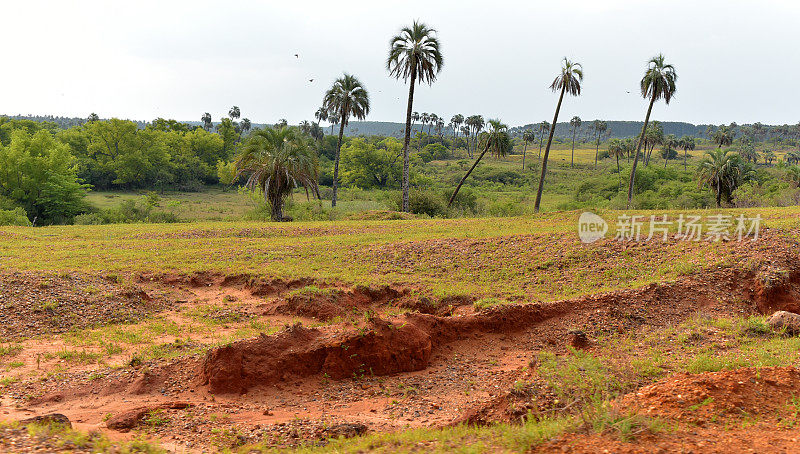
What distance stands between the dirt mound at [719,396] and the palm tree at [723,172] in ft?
97.3

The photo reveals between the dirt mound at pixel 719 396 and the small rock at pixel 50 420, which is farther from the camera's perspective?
the small rock at pixel 50 420

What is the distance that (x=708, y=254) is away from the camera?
11086 millimetres

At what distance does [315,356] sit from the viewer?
7.40 metres

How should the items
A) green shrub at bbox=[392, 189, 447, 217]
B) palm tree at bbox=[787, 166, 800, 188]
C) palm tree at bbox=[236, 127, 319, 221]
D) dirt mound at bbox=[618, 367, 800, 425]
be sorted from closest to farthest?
1. dirt mound at bbox=[618, 367, 800, 425]
2. palm tree at bbox=[236, 127, 319, 221]
3. green shrub at bbox=[392, 189, 447, 217]
4. palm tree at bbox=[787, 166, 800, 188]

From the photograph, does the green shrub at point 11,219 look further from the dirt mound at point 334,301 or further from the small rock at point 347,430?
the small rock at point 347,430

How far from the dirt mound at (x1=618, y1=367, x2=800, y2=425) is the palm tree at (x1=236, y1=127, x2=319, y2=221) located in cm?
2078

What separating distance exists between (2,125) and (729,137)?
312 ft

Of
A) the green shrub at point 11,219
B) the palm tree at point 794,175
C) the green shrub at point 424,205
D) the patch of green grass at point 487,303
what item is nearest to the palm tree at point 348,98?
the green shrub at point 424,205

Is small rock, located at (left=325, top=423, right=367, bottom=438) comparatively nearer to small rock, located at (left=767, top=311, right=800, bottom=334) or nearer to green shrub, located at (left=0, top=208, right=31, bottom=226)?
small rock, located at (left=767, top=311, right=800, bottom=334)

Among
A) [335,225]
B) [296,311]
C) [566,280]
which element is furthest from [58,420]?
[335,225]

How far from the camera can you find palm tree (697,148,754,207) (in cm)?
3055

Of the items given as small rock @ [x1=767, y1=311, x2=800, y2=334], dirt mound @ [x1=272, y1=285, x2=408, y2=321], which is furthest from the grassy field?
small rock @ [x1=767, y1=311, x2=800, y2=334]

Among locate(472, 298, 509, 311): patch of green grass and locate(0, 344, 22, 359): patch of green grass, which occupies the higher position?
locate(472, 298, 509, 311): patch of green grass

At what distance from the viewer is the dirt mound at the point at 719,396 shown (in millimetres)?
4605
